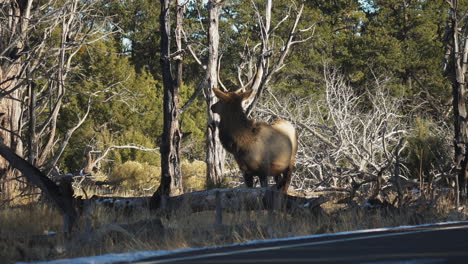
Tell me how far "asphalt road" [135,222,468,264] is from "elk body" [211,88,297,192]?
3.82m

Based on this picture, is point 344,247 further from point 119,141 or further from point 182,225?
point 119,141

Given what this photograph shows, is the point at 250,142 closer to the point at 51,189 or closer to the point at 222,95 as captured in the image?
the point at 222,95

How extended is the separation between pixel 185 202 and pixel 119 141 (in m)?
20.7

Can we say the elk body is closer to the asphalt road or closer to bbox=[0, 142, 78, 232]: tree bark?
bbox=[0, 142, 78, 232]: tree bark

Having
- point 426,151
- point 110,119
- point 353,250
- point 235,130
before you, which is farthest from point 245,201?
point 110,119

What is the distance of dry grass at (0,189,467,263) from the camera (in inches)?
240

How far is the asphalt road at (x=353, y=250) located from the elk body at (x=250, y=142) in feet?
12.5

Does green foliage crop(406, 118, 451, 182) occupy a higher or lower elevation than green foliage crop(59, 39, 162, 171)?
lower

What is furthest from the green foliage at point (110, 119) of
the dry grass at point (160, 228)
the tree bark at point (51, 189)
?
the tree bark at point (51, 189)

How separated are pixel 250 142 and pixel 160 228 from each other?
358 cm

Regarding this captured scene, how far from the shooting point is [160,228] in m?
6.91

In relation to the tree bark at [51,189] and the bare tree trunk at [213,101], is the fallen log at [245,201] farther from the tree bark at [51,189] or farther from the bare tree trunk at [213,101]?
the bare tree trunk at [213,101]

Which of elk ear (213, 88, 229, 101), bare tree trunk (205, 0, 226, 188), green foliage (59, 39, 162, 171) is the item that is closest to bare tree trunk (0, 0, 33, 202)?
elk ear (213, 88, 229, 101)

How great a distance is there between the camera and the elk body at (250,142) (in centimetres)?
1018
